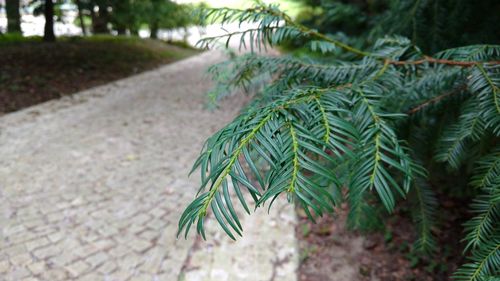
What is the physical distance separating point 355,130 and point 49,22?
28.2 ft

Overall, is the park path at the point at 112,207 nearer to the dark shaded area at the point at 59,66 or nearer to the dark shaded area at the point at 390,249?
the dark shaded area at the point at 390,249

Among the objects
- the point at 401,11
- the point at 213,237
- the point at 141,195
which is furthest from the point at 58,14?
the point at 401,11

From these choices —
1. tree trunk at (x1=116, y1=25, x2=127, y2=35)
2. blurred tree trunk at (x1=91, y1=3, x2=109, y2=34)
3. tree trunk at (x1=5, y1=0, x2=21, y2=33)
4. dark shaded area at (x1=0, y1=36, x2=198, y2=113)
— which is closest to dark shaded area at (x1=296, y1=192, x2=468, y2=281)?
dark shaded area at (x1=0, y1=36, x2=198, y2=113)

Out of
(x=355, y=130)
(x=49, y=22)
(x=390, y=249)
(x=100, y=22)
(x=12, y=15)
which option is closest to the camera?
(x=355, y=130)

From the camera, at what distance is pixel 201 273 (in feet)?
7.31

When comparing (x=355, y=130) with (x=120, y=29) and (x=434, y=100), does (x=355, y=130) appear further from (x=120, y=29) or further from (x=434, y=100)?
(x=120, y=29)

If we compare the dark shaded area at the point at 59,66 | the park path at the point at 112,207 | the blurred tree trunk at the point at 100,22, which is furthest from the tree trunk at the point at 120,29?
the park path at the point at 112,207

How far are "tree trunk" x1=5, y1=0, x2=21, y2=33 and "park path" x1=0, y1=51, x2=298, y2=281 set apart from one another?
317 centimetres

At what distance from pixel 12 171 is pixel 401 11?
376 centimetres

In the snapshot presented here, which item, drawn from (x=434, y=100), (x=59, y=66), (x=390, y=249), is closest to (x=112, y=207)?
(x=390, y=249)

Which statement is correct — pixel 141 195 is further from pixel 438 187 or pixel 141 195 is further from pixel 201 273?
A: pixel 438 187

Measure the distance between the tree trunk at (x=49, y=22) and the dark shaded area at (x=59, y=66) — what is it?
0.20 metres

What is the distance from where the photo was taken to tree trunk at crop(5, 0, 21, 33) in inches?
266

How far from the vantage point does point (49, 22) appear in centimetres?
738
